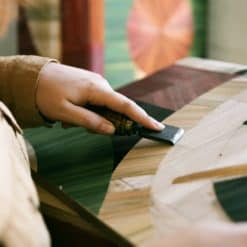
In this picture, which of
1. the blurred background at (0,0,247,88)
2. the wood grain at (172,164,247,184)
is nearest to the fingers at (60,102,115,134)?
the wood grain at (172,164,247,184)

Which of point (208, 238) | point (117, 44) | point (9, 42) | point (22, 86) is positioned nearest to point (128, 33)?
point (117, 44)

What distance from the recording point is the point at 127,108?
73cm

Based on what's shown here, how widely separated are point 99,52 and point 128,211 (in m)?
1.32

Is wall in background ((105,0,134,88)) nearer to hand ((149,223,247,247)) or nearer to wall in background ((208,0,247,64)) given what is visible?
wall in background ((208,0,247,64))

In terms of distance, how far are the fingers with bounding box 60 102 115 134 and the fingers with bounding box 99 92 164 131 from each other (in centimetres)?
2

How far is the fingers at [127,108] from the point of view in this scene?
0.73 m

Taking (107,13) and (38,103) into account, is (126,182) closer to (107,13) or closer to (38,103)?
(38,103)

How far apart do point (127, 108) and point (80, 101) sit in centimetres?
6

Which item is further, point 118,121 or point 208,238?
point 118,121

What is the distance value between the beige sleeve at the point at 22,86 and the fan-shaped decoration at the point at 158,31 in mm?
1230

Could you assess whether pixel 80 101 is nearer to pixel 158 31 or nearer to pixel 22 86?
pixel 22 86

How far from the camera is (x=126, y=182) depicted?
0.63m

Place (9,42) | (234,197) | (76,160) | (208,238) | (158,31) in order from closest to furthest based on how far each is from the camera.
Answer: (208,238) < (234,197) < (76,160) < (9,42) < (158,31)

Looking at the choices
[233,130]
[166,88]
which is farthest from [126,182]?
[166,88]
